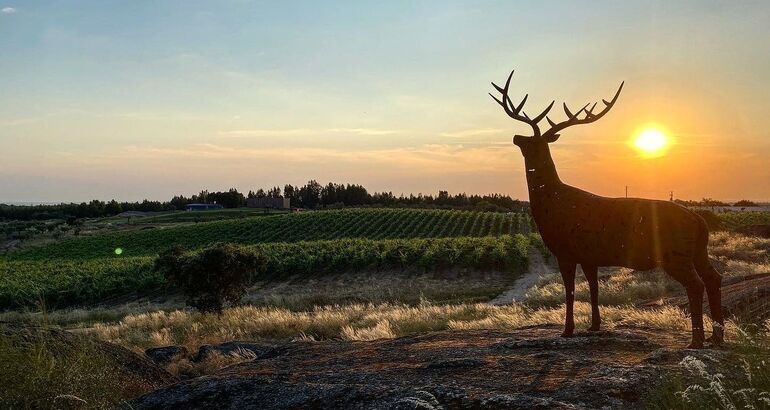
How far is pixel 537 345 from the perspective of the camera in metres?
7.38

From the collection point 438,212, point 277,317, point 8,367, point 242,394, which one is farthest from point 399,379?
point 438,212

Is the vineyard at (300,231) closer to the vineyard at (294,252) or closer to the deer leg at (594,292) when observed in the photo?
the vineyard at (294,252)

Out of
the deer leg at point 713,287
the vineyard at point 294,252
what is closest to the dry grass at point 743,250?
the vineyard at point 294,252

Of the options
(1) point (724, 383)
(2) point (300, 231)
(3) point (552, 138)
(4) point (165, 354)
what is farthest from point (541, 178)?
(2) point (300, 231)

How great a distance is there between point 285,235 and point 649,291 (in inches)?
2830

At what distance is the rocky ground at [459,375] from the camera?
5324mm

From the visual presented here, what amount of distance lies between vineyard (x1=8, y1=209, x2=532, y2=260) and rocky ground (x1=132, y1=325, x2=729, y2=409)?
250ft

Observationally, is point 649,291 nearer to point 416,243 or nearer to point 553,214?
point 553,214

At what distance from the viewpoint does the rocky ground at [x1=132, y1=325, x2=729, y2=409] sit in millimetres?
5324

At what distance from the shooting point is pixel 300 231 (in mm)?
→ 93562

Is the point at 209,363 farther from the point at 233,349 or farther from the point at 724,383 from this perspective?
the point at 724,383

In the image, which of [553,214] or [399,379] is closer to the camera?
[399,379]

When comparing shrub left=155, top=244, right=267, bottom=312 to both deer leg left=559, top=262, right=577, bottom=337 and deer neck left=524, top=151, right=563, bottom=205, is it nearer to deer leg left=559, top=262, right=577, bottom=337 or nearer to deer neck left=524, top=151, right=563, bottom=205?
deer neck left=524, top=151, right=563, bottom=205

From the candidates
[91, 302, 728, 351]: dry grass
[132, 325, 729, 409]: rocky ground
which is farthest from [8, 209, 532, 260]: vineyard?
[132, 325, 729, 409]: rocky ground
